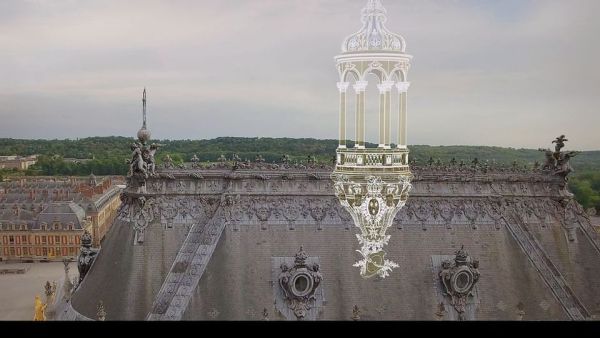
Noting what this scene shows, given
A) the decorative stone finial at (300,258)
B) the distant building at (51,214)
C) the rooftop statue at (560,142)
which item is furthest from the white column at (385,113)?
the distant building at (51,214)

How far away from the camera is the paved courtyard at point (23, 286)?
64.3ft

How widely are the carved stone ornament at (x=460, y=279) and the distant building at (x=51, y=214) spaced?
44.5 feet

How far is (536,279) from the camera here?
13547mm

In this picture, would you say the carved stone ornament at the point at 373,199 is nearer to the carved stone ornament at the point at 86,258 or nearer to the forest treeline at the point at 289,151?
the forest treeline at the point at 289,151

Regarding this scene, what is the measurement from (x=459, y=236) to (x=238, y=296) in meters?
5.14

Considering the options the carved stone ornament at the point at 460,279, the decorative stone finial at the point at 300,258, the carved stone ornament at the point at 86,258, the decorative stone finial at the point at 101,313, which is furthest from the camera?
the carved stone ornament at the point at 86,258

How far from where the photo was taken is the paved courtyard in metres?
19.6

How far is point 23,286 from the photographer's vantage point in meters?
23.8

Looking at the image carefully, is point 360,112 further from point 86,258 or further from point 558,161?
point 86,258

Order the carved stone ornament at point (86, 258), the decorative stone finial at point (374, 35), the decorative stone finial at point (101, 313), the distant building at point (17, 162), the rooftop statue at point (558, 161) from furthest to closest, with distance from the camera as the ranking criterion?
the distant building at point (17, 162) → the rooftop statue at point (558, 161) → the carved stone ornament at point (86, 258) → the decorative stone finial at point (101, 313) → the decorative stone finial at point (374, 35)

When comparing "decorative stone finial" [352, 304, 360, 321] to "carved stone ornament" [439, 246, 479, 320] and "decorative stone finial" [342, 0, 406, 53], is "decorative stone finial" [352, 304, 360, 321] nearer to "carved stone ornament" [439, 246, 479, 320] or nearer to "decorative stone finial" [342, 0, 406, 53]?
"carved stone ornament" [439, 246, 479, 320]

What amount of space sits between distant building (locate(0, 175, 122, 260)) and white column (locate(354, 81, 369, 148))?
1521 cm
